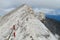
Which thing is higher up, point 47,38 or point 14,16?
point 14,16

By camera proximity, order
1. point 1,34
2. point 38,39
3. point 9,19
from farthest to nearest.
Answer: point 9,19 < point 1,34 < point 38,39

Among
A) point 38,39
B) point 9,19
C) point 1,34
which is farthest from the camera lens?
point 9,19

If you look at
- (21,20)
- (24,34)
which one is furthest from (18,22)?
(24,34)

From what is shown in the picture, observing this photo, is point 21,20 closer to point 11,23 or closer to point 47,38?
point 11,23

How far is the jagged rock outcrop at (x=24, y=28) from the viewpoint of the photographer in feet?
31.9

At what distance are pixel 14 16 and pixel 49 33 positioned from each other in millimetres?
1843

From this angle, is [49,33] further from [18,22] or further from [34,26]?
[18,22]

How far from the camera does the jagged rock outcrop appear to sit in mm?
9715

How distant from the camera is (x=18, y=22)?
1040 cm

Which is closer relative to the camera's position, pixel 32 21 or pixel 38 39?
pixel 38 39

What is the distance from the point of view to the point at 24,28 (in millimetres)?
9984

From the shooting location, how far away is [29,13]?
428 inches

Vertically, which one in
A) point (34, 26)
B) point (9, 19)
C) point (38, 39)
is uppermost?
point (9, 19)

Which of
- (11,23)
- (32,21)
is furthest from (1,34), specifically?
(32,21)
